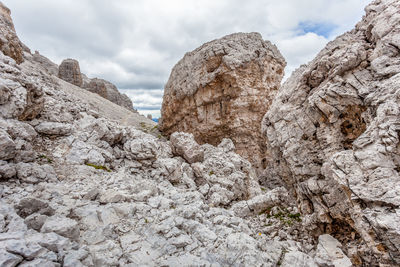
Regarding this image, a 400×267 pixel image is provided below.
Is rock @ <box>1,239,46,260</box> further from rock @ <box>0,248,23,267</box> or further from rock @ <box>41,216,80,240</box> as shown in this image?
rock @ <box>41,216,80,240</box>

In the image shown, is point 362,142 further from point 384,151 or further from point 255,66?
point 255,66

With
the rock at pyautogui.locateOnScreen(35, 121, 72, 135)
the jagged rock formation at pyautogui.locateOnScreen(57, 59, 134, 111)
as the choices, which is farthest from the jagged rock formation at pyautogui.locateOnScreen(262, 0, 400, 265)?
the jagged rock formation at pyautogui.locateOnScreen(57, 59, 134, 111)

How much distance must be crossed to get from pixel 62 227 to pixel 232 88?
25.3 meters

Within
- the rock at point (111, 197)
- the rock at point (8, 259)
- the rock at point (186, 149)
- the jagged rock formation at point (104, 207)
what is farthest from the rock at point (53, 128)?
the rock at point (8, 259)

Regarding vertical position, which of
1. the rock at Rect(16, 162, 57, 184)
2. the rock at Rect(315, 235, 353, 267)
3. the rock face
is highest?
the rock face

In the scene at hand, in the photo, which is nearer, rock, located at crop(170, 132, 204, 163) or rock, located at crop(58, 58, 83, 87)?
rock, located at crop(170, 132, 204, 163)

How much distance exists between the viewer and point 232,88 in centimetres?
2823

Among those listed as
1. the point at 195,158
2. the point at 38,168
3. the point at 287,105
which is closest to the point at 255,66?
the point at 195,158

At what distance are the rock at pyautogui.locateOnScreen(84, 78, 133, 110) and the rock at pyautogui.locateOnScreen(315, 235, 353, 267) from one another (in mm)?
69782

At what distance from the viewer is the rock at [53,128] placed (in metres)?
13.1

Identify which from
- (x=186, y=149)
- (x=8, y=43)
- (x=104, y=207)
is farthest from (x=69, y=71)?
(x=104, y=207)

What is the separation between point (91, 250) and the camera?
685 cm

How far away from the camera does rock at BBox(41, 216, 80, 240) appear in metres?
6.70

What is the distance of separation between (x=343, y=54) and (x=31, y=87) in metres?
17.5
